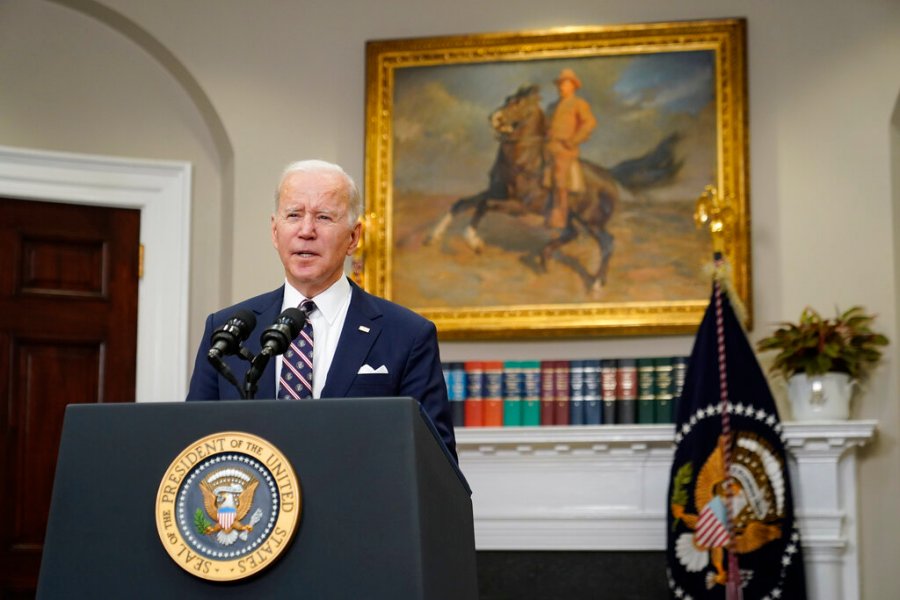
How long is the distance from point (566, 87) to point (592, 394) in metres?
1.33

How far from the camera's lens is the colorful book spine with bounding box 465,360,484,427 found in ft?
16.6

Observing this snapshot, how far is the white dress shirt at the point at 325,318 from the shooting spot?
2373 mm

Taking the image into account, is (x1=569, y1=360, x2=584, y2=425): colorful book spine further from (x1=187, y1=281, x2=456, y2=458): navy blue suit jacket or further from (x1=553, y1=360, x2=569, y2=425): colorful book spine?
(x1=187, y1=281, x2=456, y2=458): navy blue suit jacket

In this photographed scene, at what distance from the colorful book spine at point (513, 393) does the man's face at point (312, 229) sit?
2.60 m

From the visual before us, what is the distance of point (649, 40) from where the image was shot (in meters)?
5.22

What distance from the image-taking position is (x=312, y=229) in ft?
8.05

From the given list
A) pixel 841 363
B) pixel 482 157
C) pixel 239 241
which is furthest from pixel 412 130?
pixel 841 363

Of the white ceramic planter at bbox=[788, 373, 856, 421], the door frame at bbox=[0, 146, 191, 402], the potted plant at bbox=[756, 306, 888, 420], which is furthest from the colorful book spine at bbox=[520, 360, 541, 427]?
the door frame at bbox=[0, 146, 191, 402]

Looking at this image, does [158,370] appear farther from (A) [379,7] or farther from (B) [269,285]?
(A) [379,7]

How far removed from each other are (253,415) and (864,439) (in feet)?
11.8

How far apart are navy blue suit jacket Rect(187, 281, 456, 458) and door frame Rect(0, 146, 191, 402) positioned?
287 centimetres

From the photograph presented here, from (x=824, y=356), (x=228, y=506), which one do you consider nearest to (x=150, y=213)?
(x=824, y=356)

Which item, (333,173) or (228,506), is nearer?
(228,506)

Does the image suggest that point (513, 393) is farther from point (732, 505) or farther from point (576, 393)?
point (732, 505)
